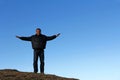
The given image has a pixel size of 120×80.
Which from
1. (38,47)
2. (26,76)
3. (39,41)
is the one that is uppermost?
(39,41)

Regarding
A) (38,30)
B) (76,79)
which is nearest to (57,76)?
(76,79)

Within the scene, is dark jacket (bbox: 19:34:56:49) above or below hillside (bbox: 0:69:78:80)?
above

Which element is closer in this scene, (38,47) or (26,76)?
(26,76)

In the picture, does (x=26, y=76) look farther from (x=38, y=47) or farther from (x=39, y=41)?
(x=39, y=41)

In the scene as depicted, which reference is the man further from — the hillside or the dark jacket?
the hillside

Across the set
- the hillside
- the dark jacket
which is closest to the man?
the dark jacket

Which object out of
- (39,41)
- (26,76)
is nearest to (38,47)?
(39,41)

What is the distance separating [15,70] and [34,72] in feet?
9.30

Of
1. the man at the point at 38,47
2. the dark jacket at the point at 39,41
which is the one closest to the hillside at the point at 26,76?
the man at the point at 38,47

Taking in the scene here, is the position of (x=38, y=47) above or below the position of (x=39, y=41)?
below

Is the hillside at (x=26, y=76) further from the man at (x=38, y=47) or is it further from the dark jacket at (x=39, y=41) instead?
the dark jacket at (x=39, y=41)

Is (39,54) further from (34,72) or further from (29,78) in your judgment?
(29,78)

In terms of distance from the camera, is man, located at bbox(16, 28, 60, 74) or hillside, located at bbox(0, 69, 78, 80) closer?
hillside, located at bbox(0, 69, 78, 80)

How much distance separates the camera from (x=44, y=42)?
35281mm
